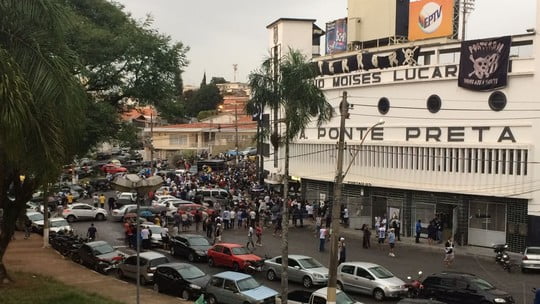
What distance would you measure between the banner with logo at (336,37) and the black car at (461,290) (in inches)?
1236

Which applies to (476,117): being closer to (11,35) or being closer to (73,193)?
(11,35)

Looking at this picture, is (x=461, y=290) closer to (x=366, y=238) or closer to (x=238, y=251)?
(x=238, y=251)

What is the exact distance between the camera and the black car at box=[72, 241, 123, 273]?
26.8m

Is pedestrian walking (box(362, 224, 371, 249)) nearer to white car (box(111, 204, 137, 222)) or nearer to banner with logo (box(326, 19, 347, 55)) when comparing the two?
white car (box(111, 204, 137, 222))

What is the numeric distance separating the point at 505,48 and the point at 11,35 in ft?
91.5

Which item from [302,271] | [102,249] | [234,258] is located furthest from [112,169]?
[302,271]

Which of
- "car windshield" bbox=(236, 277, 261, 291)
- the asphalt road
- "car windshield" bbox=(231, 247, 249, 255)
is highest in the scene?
"car windshield" bbox=(236, 277, 261, 291)

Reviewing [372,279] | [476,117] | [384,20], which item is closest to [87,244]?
[372,279]

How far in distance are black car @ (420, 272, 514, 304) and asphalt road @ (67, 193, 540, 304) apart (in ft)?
5.04

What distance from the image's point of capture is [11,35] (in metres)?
12.8

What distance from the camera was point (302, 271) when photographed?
23.9 metres

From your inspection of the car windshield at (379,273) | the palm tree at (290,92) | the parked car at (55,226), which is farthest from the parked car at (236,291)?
the parked car at (55,226)

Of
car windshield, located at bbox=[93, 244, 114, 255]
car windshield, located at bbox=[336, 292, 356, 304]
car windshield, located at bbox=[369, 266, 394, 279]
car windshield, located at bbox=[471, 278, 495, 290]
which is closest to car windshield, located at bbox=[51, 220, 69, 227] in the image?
car windshield, located at bbox=[93, 244, 114, 255]

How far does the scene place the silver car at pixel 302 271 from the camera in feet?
77.3
